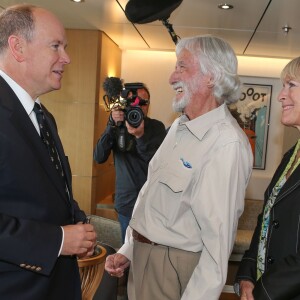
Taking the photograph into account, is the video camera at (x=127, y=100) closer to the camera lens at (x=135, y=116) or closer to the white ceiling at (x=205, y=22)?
the camera lens at (x=135, y=116)

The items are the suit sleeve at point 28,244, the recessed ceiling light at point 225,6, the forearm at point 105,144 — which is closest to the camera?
the suit sleeve at point 28,244

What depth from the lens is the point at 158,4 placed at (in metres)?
3.09

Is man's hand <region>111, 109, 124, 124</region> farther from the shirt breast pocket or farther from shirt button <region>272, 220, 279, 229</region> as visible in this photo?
shirt button <region>272, 220, 279, 229</region>

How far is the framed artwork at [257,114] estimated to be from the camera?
20.7 feet

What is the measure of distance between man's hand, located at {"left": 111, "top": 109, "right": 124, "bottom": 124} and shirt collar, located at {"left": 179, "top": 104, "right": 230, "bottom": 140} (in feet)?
4.68

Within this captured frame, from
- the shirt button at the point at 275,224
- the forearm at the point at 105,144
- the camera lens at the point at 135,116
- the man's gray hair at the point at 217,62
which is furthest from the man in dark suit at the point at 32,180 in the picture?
the forearm at the point at 105,144

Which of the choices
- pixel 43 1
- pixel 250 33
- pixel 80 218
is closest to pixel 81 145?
pixel 43 1

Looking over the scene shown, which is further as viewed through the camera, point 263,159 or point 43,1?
point 263,159

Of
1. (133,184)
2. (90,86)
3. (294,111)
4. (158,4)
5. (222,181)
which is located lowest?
(133,184)

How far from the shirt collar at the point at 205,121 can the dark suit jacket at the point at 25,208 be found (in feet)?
2.02

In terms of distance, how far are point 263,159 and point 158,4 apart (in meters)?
3.86

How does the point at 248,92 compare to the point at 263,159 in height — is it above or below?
above

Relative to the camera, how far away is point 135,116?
3041 mm

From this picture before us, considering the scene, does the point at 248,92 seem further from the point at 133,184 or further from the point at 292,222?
the point at 292,222
